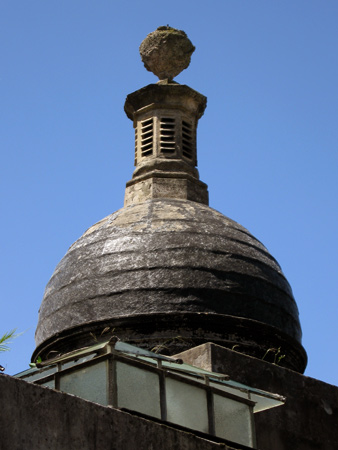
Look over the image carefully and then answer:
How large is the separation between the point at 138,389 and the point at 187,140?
36.0 feet

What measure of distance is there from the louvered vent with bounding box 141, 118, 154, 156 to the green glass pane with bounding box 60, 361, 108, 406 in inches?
407

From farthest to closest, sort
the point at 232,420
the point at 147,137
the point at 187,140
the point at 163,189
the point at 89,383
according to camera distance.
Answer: the point at 187,140
the point at 147,137
the point at 163,189
the point at 232,420
the point at 89,383

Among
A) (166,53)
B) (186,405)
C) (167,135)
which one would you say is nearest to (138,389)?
(186,405)

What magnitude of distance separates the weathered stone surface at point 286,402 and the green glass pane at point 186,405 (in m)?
3.06

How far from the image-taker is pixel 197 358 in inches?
631

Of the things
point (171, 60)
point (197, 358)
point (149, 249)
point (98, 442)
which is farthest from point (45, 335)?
point (98, 442)

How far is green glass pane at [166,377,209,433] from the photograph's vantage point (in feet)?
40.0

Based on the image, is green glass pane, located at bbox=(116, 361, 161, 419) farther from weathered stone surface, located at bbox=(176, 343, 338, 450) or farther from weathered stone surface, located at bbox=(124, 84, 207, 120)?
weathered stone surface, located at bbox=(124, 84, 207, 120)

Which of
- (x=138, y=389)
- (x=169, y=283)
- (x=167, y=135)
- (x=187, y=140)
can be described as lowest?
(x=138, y=389)

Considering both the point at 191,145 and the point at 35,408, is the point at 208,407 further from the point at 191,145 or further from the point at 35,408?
the point at 191,145

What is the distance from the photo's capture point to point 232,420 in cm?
1287

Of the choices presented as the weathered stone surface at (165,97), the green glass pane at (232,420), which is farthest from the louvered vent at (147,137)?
the green glass pane at (232,420)

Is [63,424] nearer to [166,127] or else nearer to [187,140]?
[166,127]

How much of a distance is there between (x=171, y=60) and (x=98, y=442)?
13599mm
